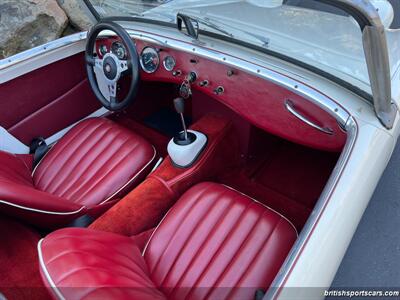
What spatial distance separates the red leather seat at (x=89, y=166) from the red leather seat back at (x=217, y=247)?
1.25 ft

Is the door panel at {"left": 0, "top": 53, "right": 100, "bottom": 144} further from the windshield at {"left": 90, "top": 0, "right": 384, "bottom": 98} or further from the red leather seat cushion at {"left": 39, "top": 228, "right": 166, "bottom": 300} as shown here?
the red leather seat cushion at {"left": 39, "top": 228, "right": 166, "bottom": 300}

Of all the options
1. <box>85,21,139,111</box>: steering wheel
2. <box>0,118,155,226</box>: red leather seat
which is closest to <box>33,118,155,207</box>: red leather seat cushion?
<box>0,118,155,226</box>: red leather seat

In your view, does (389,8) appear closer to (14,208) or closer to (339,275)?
(339,275)

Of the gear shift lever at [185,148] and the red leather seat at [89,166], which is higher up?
the gear shift lever at [185,148]

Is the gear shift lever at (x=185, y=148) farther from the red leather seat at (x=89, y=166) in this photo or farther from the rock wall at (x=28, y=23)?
the rock wall at (x=28, y=23)

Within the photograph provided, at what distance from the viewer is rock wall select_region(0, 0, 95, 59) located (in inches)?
130

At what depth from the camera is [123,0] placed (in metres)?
1.94

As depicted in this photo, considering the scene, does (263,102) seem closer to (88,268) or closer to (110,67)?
(110,67)

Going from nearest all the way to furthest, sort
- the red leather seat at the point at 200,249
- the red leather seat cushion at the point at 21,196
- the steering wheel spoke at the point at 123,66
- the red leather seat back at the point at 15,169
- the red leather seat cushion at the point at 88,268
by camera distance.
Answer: the red leather seat cushion at the point at 88,268 → the red leather seat at the point at 200,249 → the red leather seat cushion at the point at 21,196 → the red leather seat back at the point at 15,169 → the steering wheel spoke at the point at 123,66

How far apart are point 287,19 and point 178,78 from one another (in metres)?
0.60

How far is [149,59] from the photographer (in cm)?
186

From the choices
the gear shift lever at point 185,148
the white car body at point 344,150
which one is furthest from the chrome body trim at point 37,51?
the gear shift lever at point 185,148

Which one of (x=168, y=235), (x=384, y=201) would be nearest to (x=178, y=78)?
(x=168, y=235)

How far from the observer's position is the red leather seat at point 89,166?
1.67 metres
